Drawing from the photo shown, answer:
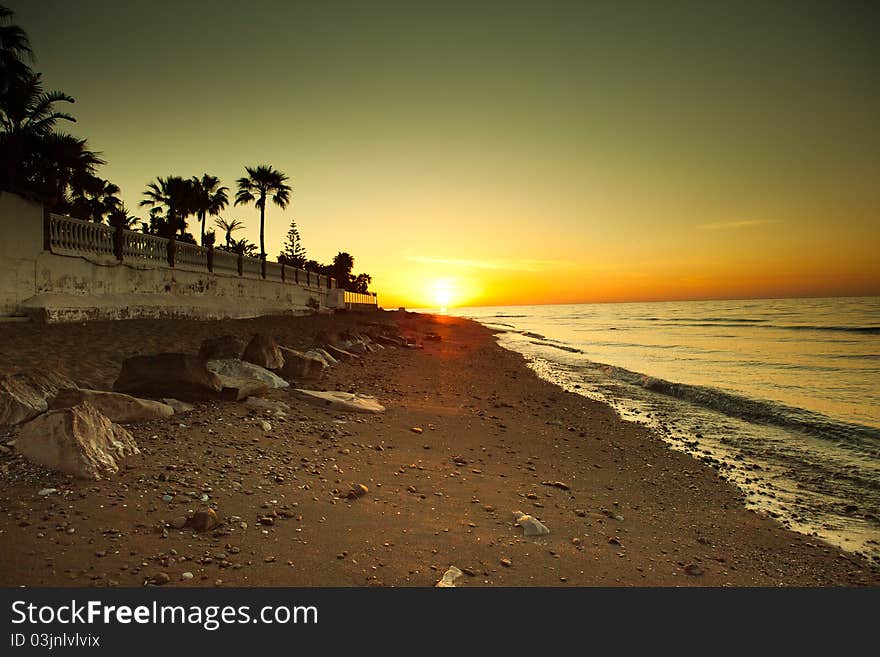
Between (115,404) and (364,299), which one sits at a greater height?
(364,299)

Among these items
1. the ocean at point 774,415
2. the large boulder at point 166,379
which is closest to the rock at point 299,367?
the large boulder at point 166,379

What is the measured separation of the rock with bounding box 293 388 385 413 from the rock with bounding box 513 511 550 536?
4.36 m

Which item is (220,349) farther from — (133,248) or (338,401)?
(133,248)

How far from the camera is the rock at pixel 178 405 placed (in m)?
6.56

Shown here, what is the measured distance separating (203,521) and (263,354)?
250 inches

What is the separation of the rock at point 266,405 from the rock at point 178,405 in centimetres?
89

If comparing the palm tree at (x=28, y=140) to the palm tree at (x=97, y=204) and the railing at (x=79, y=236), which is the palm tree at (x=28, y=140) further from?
the palm tree at (x=97, y=204)

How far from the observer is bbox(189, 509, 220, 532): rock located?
12.2ft

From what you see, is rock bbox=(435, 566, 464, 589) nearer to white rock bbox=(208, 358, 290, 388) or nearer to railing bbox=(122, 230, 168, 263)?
white rock bbox=(208, 358, 290, 388)

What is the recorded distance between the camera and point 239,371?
8.23 meters

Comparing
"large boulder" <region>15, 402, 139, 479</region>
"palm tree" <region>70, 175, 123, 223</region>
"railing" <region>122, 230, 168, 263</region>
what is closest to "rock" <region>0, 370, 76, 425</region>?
"large boulder" <region>15, 402, 139, 479</region>

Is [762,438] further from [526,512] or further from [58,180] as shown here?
[58,180]

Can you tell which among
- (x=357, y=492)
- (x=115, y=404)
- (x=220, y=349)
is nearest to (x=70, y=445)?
(x=115, y=404)

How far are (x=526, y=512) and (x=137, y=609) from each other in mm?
3679
